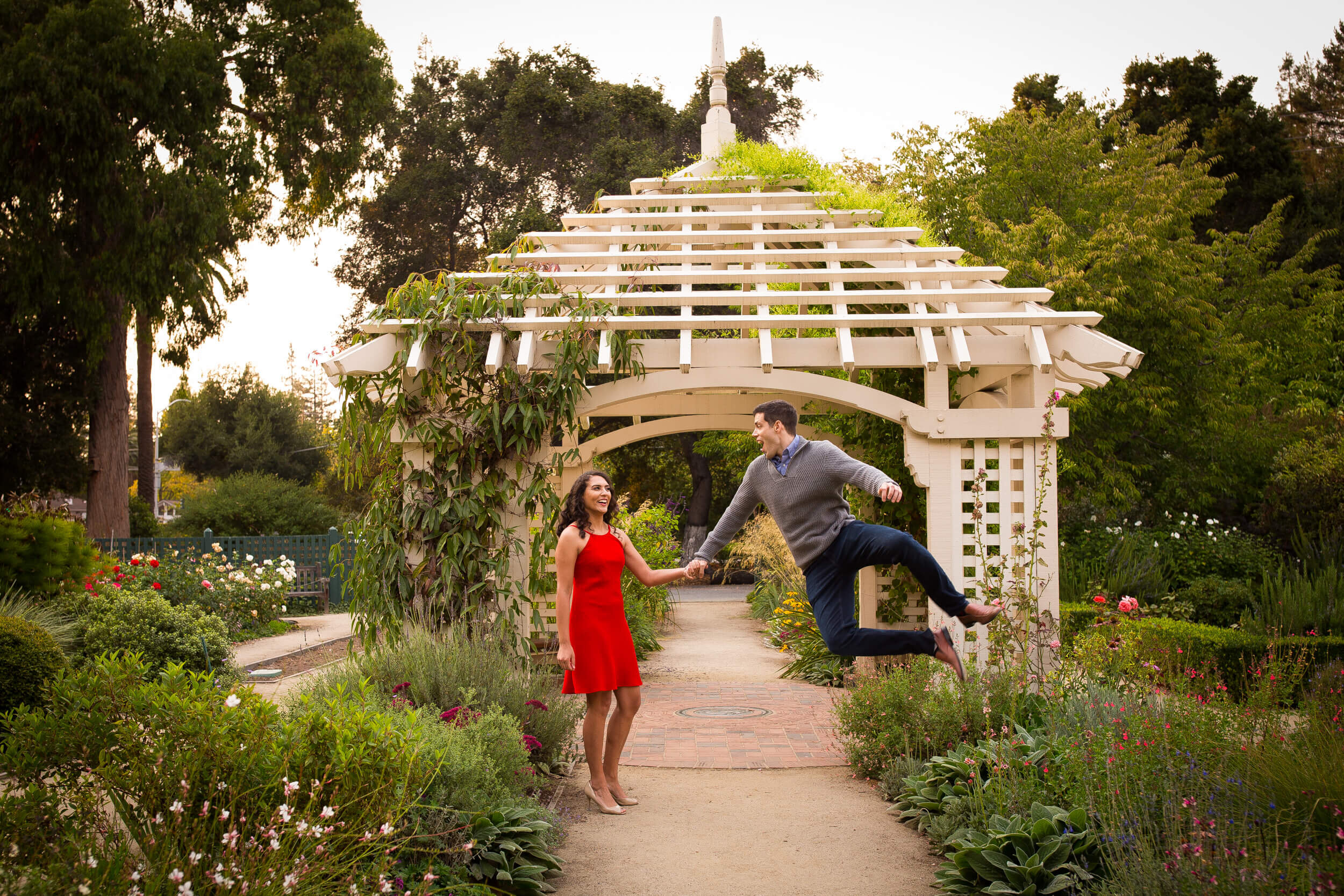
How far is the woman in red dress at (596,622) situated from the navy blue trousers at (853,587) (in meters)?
0.71

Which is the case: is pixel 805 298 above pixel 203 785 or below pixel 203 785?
above

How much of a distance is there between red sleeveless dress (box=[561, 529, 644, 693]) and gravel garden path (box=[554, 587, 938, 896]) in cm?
67

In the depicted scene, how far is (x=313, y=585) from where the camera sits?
1802 cm

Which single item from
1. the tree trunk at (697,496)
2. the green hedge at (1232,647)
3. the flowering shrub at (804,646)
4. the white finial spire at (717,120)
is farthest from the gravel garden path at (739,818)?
the tree trunk at (697,496)

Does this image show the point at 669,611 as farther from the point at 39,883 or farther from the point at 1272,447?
the point at 39,883

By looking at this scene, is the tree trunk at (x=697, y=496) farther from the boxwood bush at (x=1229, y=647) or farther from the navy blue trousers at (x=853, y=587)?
the navy blue trousers at (x=853, y=587)

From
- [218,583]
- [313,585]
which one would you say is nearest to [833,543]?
[218,583]

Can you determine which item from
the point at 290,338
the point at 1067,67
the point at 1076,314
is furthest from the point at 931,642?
the point at 290,338

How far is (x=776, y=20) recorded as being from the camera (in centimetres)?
1516

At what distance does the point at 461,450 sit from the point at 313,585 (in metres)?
12.4

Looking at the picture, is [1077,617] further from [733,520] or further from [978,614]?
[733,520]

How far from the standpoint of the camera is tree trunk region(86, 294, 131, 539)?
1841 cm

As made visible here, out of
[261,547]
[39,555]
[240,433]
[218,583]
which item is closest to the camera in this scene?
[39,555]

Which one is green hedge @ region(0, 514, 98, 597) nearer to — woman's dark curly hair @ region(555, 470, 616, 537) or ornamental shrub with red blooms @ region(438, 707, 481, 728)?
ornamental shrub with red blooms @ region(438, 707, 481, 728)
